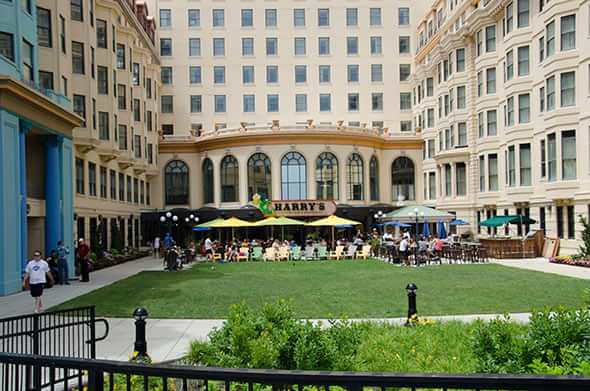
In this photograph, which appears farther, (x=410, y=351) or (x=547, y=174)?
(x=547, y=174)

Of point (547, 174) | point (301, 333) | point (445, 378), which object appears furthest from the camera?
point (547, 174)

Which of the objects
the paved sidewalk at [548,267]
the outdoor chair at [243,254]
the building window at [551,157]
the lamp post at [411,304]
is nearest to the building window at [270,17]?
the outdoor chair at [243,254]

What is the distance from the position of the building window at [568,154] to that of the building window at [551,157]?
3.04 ft

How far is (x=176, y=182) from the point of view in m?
60.6

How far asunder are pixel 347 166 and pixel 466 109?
12.3m

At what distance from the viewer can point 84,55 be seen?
3597 centimetres

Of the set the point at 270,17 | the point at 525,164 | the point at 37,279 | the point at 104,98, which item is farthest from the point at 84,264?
the point at 270,17

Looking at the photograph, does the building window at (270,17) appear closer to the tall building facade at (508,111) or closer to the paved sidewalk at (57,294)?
the tall building facade at (508,111)

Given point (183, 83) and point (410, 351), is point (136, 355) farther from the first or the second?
point (183, 83)

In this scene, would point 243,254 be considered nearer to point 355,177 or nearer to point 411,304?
point 355,177

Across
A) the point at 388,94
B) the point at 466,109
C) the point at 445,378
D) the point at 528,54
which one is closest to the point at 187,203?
the point at 388,94

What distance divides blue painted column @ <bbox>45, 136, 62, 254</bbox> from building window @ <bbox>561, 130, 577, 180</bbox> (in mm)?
26525

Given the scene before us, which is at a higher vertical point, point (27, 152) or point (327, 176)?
point (27, 152)

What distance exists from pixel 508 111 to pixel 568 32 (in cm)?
847
